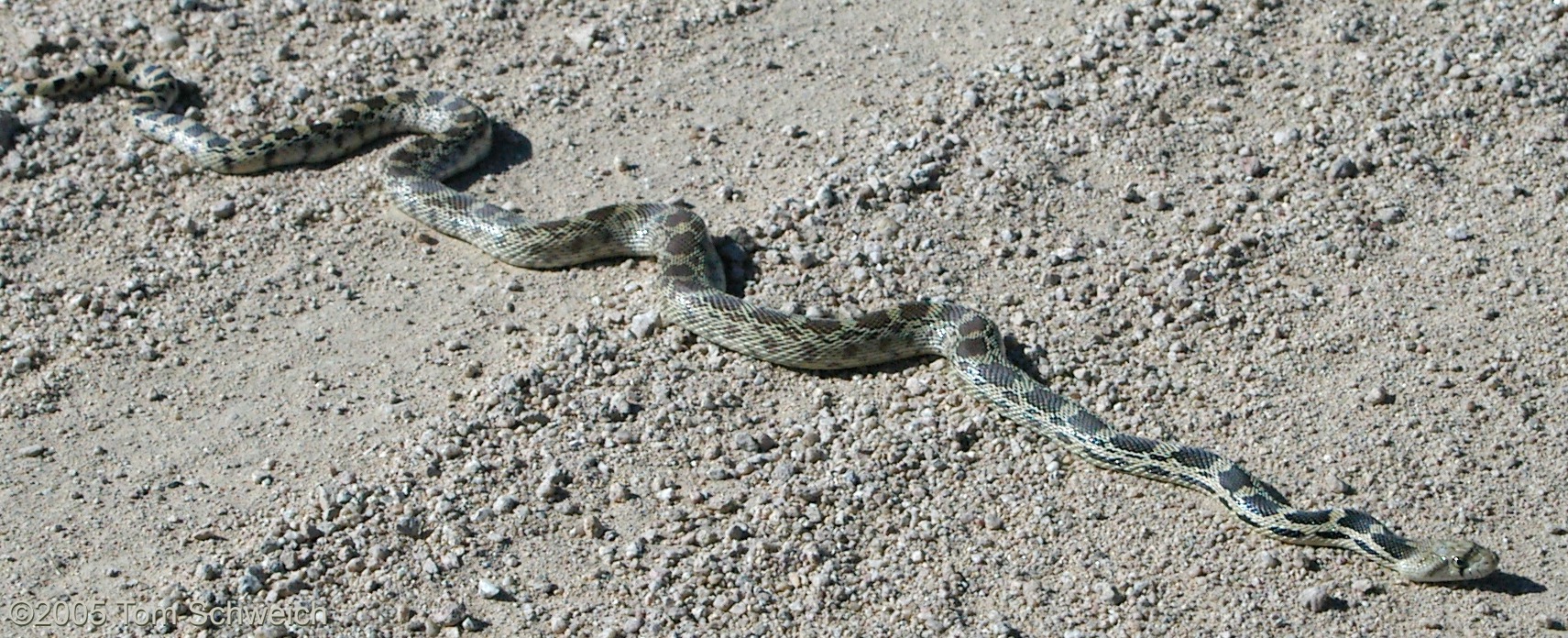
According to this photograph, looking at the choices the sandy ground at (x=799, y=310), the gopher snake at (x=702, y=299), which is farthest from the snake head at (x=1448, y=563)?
the sandy ground at (x=799, y=310)

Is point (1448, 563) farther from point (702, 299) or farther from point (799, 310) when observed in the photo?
point (702, 299)

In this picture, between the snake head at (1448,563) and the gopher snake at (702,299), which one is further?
the gopher snake at (702,299)

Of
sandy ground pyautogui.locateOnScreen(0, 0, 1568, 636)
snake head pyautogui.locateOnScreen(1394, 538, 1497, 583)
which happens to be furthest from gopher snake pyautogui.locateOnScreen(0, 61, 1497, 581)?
sandy ground pyautogui.locateOnScreen(0, 0, 1568, 636)

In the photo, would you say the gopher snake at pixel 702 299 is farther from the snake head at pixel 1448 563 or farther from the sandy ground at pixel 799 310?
the sandy ground at pixel 799 310

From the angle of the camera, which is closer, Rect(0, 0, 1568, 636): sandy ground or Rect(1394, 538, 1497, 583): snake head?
Rect(1394, 538, 1497, 583): snake head

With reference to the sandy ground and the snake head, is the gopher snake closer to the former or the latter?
the snake head

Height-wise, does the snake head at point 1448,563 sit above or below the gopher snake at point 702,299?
above
